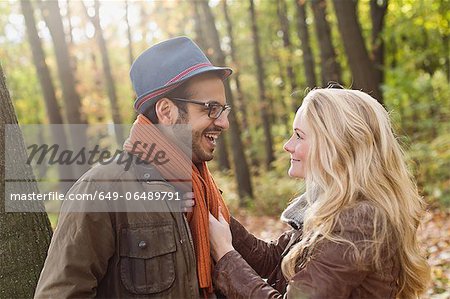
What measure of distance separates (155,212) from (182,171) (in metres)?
0.29

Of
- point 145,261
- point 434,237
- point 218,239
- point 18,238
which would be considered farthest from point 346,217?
point 434,237

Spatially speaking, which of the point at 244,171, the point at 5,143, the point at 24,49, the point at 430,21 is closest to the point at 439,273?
the point at 5,143

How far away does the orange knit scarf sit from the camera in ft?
9.62

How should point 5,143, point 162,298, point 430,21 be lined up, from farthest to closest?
point 430,21, point 5,143, point 162,298

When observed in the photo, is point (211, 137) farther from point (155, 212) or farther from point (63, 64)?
point (63, 64)

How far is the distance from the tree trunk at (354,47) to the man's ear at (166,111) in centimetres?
793

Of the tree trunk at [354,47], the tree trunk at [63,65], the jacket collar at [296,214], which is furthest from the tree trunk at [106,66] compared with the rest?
the jacket collar at [296,214]

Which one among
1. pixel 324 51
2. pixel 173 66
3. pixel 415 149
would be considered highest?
pixel 173 66

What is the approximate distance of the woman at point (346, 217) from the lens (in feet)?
8.83

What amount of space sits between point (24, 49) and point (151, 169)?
89.4 feet

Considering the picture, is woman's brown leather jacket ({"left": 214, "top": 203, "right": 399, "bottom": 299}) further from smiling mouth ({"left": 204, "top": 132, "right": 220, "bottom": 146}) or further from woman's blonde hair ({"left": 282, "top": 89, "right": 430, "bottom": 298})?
smiling mouth ({"left": 204, "top": 132, "right": 220, "bottom": 146})

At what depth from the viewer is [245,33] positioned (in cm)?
2686

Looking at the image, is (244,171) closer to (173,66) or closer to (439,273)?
(439,273)

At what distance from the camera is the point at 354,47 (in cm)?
1058
